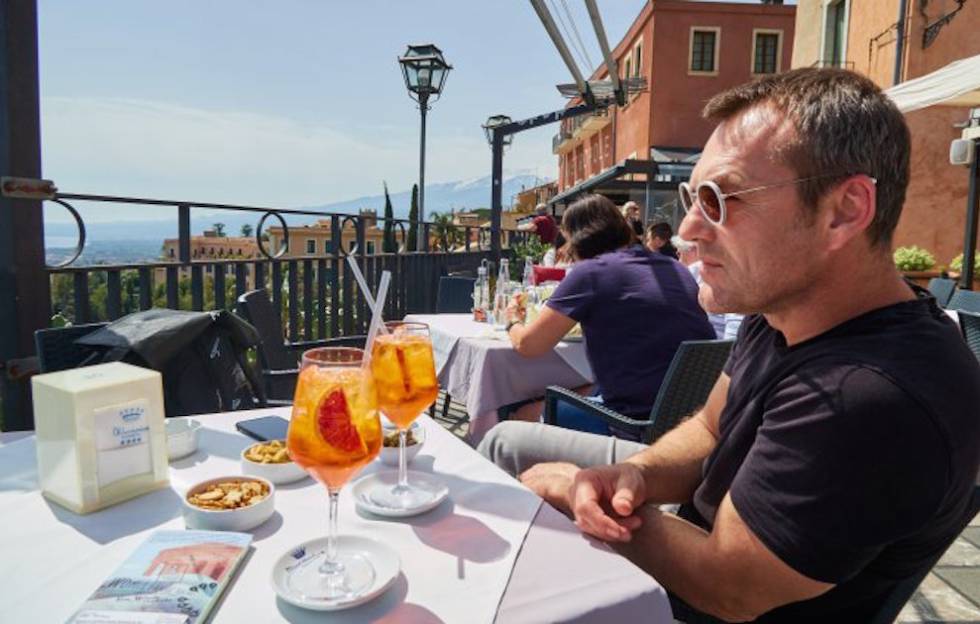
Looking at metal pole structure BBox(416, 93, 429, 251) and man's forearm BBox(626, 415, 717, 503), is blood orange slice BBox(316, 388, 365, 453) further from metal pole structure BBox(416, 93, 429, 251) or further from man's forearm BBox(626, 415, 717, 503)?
metal pole structure BBox(416, 93, 429, 251)

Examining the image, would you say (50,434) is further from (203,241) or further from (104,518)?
(203,241)

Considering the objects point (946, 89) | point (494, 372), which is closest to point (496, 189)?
point (946, 89)

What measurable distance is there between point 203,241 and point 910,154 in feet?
12.3

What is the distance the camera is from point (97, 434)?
43.3 inches

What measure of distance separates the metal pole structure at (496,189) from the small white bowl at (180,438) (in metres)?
7.51

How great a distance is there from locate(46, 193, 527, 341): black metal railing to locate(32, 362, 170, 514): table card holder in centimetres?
177

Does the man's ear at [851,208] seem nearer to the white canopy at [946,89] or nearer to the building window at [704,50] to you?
the white canopy at [946,89]

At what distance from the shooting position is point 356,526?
A: 3.60ft

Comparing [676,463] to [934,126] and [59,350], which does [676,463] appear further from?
[934,126]

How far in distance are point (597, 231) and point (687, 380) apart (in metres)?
1.14

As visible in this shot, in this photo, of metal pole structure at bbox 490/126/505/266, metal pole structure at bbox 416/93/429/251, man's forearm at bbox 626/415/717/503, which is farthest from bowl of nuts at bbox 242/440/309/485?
metal pole structure at bbox 490/126/505/266

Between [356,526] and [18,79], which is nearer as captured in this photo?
[356,526]

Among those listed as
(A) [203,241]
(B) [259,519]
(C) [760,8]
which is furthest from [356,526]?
(C) [760,8]

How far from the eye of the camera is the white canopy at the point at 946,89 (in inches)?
202
